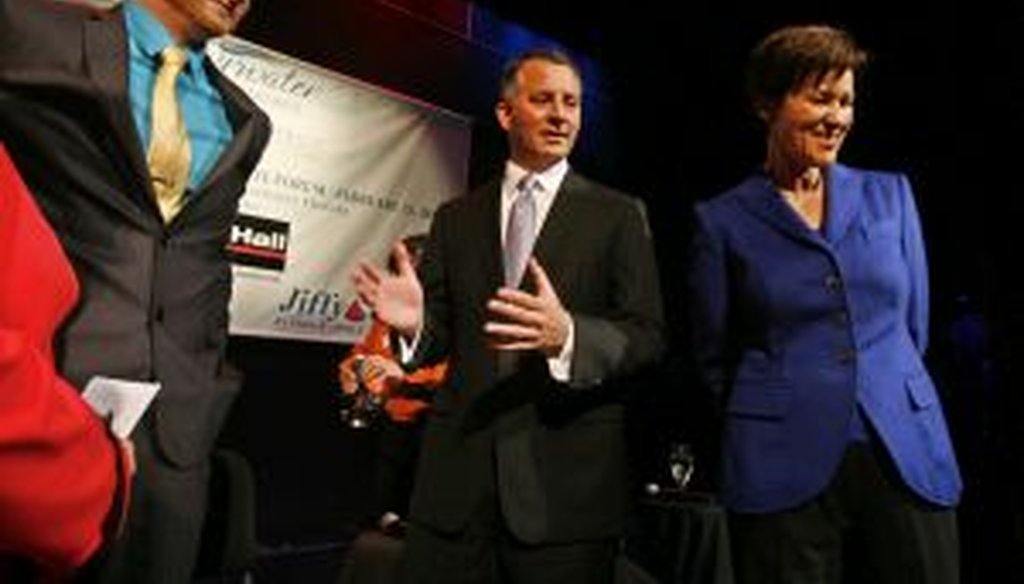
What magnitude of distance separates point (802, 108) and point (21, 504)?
1.63 metres

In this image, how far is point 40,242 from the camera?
0.97 metres

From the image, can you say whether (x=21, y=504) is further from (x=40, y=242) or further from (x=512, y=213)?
(x=512, y=213)

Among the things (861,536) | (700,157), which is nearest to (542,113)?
(861,536)

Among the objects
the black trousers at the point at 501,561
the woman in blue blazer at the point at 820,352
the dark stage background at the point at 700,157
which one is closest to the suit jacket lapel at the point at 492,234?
the woman in blue blazer at the point at 820,352

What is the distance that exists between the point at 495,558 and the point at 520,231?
2.18ft

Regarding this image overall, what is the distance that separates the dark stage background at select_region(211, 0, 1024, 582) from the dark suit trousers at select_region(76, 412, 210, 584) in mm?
2575

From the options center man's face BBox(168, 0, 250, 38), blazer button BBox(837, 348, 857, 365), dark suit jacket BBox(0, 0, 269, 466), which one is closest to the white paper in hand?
dark suit jacket BBox(0, 0, 269, 466)

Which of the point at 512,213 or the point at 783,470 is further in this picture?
the point at 512,213

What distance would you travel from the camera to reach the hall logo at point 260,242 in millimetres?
4359

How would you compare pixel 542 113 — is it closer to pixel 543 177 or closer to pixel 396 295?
pixel 543 177

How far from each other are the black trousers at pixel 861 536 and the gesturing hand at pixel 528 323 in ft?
1.68

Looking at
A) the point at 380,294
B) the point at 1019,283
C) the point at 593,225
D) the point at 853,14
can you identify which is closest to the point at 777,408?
the point at 593,225

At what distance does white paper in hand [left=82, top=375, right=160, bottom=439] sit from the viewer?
56.6 inches

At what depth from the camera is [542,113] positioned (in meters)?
2.39
